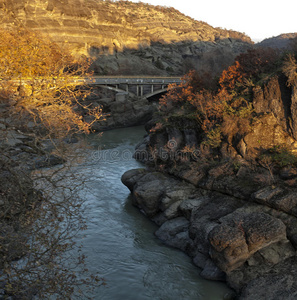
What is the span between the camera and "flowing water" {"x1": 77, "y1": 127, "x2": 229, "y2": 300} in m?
11.4

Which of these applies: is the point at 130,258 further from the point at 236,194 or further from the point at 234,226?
the point at 236,194

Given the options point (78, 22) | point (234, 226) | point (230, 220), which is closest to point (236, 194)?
point (230, 220)

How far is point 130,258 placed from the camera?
13.4 m

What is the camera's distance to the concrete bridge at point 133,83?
4465 cm

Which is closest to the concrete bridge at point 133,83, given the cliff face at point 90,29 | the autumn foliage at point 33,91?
the cliff face at point 90,29

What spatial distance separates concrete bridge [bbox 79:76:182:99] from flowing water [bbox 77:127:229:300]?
86.4 feet

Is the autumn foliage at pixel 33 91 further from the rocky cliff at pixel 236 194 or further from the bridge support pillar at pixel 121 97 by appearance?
the bridge support pillar at pixel 121 97

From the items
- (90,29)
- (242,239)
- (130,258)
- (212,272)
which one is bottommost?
(130,258)

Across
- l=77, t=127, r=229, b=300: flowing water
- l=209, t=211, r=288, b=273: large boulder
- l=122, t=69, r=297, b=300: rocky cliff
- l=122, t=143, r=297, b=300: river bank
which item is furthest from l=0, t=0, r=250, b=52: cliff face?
l=209, t=211, r=288, b=273: large boulder

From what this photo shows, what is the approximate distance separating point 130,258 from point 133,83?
37.3 m

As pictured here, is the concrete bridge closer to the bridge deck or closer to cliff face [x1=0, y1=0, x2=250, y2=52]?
the bridge deck

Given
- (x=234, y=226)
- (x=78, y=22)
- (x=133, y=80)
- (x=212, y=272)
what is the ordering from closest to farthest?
(x=212, y=272)
(x=234, y=226)
(x=133, y=80)
(x=78, y=22)

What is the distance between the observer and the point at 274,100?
1975 cm

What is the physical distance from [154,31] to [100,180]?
276 ft
